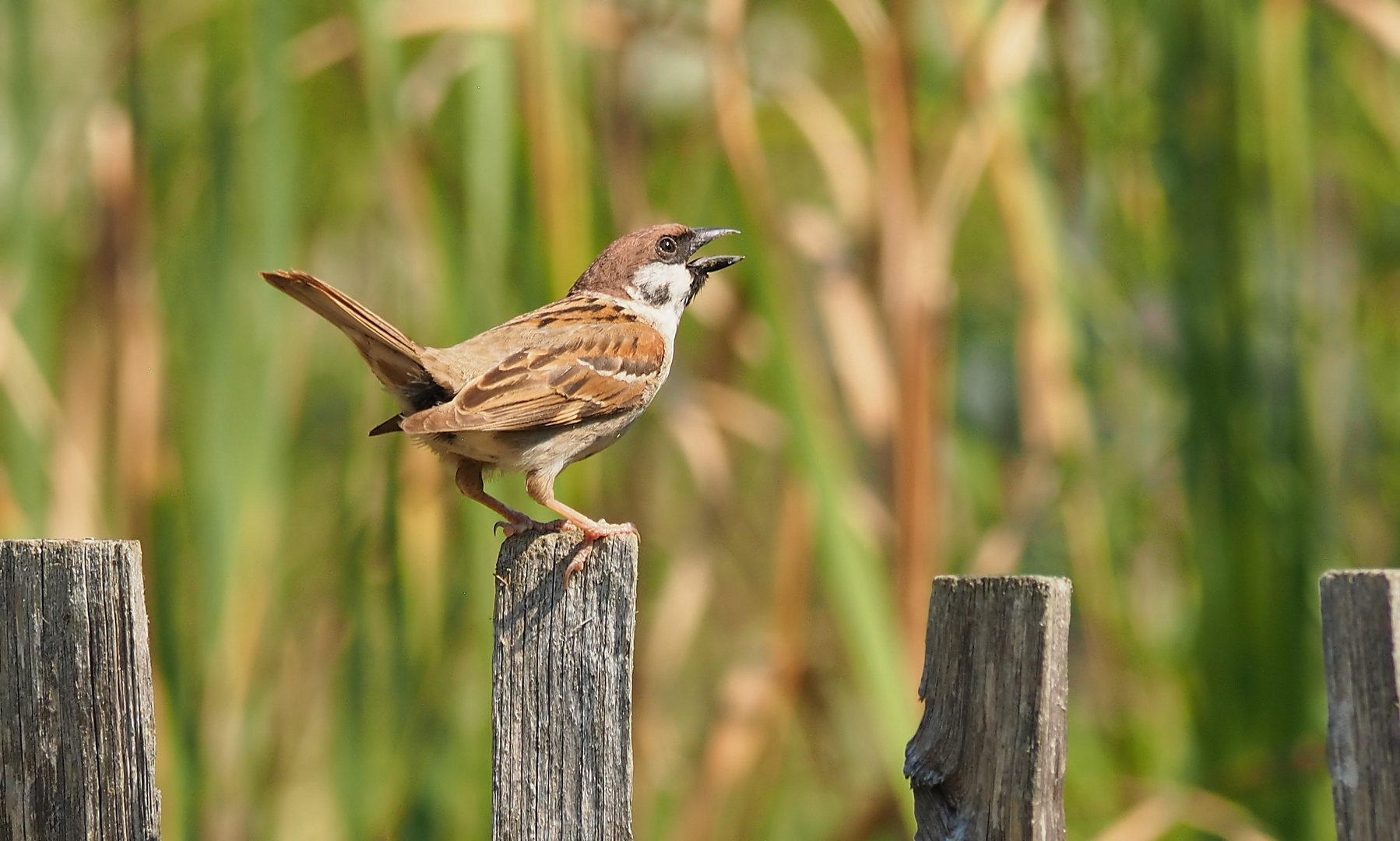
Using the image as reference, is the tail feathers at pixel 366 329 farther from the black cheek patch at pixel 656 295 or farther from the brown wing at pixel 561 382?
the black cheek patch at pixel 656 295

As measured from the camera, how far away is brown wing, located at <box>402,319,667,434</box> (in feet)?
9.43

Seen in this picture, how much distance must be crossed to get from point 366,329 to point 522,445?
403 mm

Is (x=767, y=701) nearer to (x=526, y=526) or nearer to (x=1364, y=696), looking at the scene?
(x=526, y=526)

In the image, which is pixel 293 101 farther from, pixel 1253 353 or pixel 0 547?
pixel 1253 353

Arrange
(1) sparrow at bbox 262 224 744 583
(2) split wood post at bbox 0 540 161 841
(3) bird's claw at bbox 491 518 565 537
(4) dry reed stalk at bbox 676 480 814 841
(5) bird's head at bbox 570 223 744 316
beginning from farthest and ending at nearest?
(4) dry reed stalk at bbox 676 480 814 841
(5) bird's head at bbox 570 223 744 316
(1) sparrow at bbox 262 224 744 583
(3) bird's claw at bbox 491 518 565 537
(2) split wood post at bbox 0 540 161 841

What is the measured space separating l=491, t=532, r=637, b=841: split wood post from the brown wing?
0.84m

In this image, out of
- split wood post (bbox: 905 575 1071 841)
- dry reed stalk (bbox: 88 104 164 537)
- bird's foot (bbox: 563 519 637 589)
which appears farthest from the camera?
dry reed stalk (bbox: 88 104 164 537)

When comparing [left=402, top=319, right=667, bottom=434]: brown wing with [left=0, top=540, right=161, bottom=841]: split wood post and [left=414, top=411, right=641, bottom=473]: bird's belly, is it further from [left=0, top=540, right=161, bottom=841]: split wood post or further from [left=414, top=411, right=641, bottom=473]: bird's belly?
[left=0, top=540, right=161, bottom=841]: split wood post

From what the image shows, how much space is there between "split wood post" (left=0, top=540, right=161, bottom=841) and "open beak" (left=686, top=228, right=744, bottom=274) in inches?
77.5

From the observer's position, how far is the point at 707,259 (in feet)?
12.2

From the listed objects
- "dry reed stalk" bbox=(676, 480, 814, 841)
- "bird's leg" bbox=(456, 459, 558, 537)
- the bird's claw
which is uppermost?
"bird's leg" bbox=(456, 459, 558, 537)

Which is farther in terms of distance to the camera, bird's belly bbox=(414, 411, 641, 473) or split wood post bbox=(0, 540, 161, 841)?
bird's belly bbox=(414, 411, 641, 473)

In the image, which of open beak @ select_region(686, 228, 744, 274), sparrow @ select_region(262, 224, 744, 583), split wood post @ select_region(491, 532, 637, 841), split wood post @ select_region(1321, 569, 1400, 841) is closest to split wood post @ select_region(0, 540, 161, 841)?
split wood post @ select_region(491, 532, 637, 841)

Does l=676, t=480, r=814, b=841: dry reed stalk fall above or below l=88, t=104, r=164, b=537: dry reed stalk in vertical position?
below
